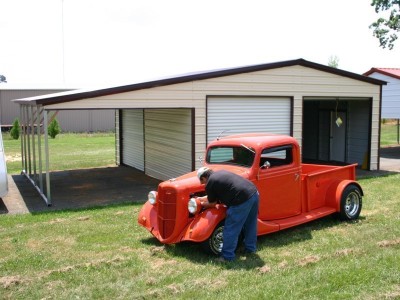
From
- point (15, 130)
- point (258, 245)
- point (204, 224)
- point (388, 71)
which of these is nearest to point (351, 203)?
point (258, 245)

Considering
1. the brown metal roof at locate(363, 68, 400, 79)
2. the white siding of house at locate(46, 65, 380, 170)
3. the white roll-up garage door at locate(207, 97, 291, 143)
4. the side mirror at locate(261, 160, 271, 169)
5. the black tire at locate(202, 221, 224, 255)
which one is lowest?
the black tire at locate(202, 221, 224, 255)

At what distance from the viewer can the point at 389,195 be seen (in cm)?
1204

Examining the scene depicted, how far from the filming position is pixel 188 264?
7043 millimetres

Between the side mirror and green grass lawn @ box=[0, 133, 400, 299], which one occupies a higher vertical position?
the side mirror

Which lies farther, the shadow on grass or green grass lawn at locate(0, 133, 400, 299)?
the shadow on grass

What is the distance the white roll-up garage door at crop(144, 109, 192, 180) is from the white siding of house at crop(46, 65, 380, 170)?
0.50 m

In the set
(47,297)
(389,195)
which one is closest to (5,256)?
(47,297)

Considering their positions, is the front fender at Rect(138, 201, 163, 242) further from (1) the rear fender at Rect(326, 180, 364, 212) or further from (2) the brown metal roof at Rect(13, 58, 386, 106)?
(2) the brown metal roof at Rect(13, 58, 386, 106)

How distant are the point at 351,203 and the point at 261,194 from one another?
259cm

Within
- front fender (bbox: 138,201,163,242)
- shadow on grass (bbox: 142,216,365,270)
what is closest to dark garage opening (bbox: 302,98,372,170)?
shadow on grass (bbox: 142,216,365,270)

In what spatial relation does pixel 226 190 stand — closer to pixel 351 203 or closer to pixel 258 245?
pixel 258 245

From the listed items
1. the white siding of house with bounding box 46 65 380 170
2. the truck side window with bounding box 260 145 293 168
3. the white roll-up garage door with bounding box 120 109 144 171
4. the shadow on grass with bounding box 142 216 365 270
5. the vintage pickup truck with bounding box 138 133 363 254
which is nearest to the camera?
the shadow on grass with bounding box 142 216 365 270

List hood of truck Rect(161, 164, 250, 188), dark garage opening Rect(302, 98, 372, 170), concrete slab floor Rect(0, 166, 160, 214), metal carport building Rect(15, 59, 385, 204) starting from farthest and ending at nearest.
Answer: dark garage opening Rect(302, 98, 372, 170), metal carport building Rect(15, 59, 385, 204), concrete slab floor Rect(0, 166, 160, 214), hood of truck Rect(161, 164, 250, 188)

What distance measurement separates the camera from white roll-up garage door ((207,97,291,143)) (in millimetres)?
13680
